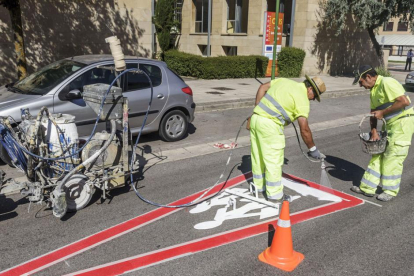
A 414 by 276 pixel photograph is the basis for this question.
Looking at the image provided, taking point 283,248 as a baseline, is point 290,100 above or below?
above

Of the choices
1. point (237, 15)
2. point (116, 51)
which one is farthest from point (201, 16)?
point (116, 51)

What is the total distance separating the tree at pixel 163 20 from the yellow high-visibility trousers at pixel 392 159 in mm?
18345

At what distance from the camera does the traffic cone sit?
3.90 metres

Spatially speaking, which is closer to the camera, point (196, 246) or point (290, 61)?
point (196, 246)

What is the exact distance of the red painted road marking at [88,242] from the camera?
12.3 feet

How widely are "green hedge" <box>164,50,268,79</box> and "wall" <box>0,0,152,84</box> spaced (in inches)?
97.3

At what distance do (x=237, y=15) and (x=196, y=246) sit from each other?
2381 cm

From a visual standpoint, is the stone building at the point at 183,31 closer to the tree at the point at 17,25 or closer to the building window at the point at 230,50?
the building window at the point at 230,50

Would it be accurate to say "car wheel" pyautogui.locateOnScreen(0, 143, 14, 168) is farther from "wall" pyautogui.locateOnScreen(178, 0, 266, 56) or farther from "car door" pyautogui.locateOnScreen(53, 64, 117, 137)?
"wall" pyautogui.locateOnScreen(178, 0, 266, 56)

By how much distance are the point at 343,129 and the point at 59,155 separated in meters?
7.53

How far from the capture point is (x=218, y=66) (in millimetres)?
18859

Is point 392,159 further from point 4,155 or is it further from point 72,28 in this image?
point 72,28

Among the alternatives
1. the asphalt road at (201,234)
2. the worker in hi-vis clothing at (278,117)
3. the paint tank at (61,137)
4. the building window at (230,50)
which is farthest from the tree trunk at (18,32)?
the building window at (230,50)

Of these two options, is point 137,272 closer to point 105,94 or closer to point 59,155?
point 59,155
